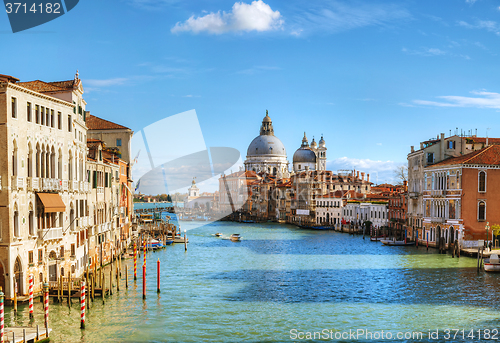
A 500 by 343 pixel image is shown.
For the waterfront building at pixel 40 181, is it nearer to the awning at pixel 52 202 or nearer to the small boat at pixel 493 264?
the awning at pixel 52 202

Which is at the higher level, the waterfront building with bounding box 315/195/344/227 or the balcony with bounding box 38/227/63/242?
the balcony with bounding box 38/227/63/242

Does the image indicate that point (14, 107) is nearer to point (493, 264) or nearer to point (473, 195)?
point (493, 264)

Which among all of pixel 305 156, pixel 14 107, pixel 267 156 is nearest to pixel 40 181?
pixel 14 107

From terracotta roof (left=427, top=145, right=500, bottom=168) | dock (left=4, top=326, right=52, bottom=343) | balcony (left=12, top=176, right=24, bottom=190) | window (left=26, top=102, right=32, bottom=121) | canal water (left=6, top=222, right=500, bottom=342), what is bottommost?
canal water (left=6, top=222, right=500, bottom=342)

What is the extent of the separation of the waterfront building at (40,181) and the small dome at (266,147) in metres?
80.1

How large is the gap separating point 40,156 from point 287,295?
8383 mm

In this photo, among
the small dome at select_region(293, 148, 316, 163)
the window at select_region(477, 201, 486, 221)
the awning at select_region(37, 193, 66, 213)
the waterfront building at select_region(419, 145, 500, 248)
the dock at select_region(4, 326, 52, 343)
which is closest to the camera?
the dock at select_region(4, 326, 52, 343)

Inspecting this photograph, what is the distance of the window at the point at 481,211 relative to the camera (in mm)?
25698

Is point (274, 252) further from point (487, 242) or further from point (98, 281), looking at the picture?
point (98, 281)

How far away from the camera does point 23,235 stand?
13.4 metres

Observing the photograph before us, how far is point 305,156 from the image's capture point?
289 feet

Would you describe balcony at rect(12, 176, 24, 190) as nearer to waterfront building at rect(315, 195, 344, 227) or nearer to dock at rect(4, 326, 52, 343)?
dock at rect(4, 326, 52, 343)

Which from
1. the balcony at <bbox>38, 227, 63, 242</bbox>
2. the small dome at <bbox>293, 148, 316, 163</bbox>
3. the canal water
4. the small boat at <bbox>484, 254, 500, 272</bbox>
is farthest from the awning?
the small dome at <bbox>293, 148, 316, 163</bbox>

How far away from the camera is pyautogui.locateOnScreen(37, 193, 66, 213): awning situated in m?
14.1
